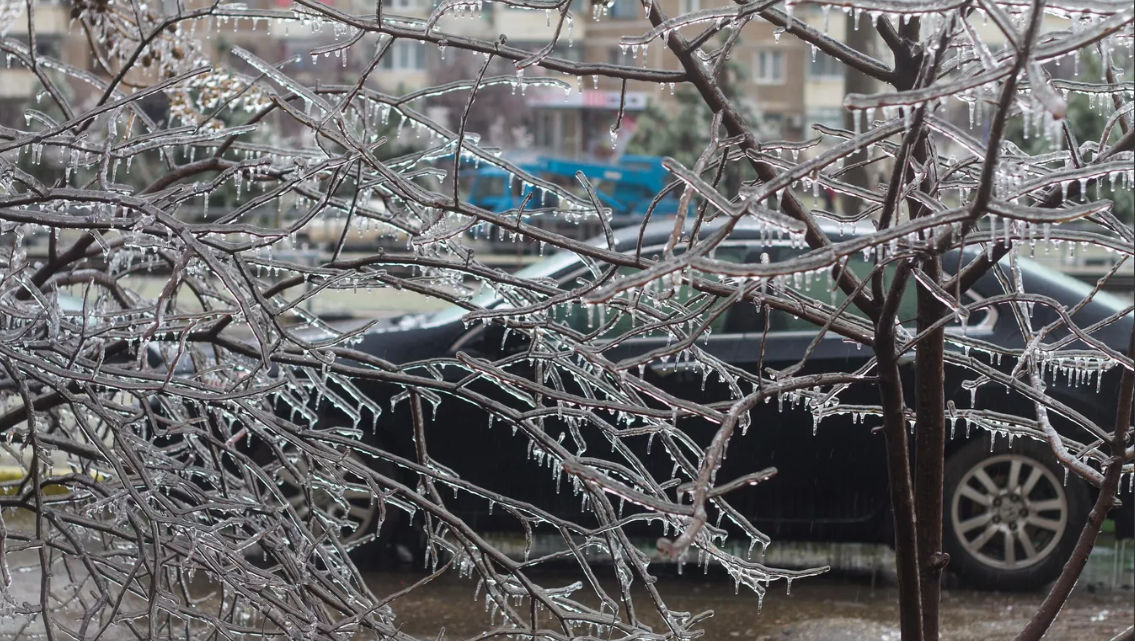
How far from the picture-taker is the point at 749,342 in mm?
5293

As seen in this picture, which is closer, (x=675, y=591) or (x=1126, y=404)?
(x=1126, y=404)

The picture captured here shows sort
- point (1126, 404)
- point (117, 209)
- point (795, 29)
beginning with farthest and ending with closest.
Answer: point (117, 209), point (1126, 404), point (795, 29)

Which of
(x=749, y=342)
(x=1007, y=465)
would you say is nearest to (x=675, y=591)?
(x=749, y=342)

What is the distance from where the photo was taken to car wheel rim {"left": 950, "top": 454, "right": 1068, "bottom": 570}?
521cm

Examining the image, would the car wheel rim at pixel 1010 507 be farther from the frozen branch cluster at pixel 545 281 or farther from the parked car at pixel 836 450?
the frozen branch cluster at pixel 545 281

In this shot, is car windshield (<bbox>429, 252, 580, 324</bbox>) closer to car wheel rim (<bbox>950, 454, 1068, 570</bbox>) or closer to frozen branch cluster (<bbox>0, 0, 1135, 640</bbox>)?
frozen branch cluster (<bbox>0, 0, 1135, 640</bbox>)

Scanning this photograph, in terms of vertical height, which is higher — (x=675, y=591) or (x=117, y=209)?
(x=117, y=209)

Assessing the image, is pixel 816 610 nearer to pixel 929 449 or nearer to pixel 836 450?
pixel 836 450

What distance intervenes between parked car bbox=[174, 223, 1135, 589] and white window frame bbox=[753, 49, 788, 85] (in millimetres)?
30810

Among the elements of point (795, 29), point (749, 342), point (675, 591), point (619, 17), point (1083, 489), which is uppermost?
point (619, 17)

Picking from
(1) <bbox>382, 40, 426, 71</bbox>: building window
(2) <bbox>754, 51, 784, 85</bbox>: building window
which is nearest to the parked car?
(2) <bbox>754, 51, 784, 85</bbox>: building window

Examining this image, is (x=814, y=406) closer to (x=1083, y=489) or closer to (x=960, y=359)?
(x=960, y=359)

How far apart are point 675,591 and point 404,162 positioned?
321 cm

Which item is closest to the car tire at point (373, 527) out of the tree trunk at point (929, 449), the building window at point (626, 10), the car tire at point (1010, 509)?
the car tire at point (1010, 509)
